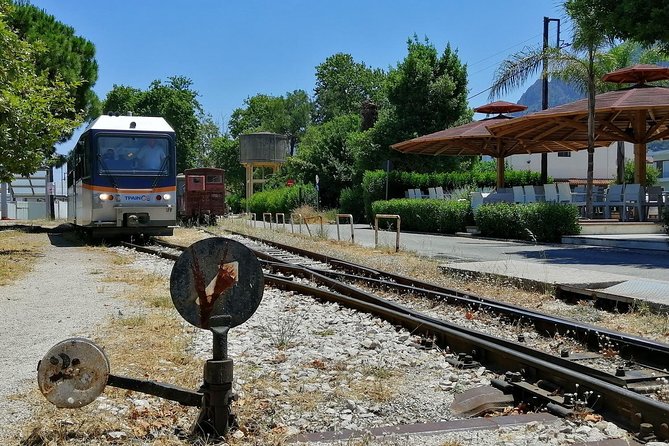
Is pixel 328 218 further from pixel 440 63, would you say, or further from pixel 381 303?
pixel 381 303

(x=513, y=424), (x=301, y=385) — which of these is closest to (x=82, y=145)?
(x=301, y=385)

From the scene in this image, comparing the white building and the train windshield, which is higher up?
the white building

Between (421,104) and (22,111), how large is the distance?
26206 millimetres

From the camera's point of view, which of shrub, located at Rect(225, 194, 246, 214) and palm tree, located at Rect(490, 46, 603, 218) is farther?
shrub, located at Rect(225, 194, 246, 214)

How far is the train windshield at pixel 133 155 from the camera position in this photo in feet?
57.3

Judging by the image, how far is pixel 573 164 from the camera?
53938mm

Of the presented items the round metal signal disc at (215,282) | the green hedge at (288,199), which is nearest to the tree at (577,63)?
the round metal signal disc at (215,282)

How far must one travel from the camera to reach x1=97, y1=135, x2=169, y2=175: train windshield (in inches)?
687

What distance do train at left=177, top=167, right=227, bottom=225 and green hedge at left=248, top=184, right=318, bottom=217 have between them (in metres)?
6.87

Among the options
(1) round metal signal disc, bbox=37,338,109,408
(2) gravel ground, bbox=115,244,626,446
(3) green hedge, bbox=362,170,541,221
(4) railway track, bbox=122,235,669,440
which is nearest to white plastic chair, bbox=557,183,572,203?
(3) green hedge, bbox=362,170,541,221

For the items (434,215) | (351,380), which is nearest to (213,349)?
(351,380)

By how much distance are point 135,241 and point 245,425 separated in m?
17.0

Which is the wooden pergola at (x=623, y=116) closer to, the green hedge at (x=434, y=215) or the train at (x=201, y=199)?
the green hedge at (x=434, y=215)

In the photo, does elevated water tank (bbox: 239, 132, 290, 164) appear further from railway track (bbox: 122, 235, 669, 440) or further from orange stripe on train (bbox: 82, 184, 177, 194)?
railway track (bbox: 122, 235, 669, 440)
